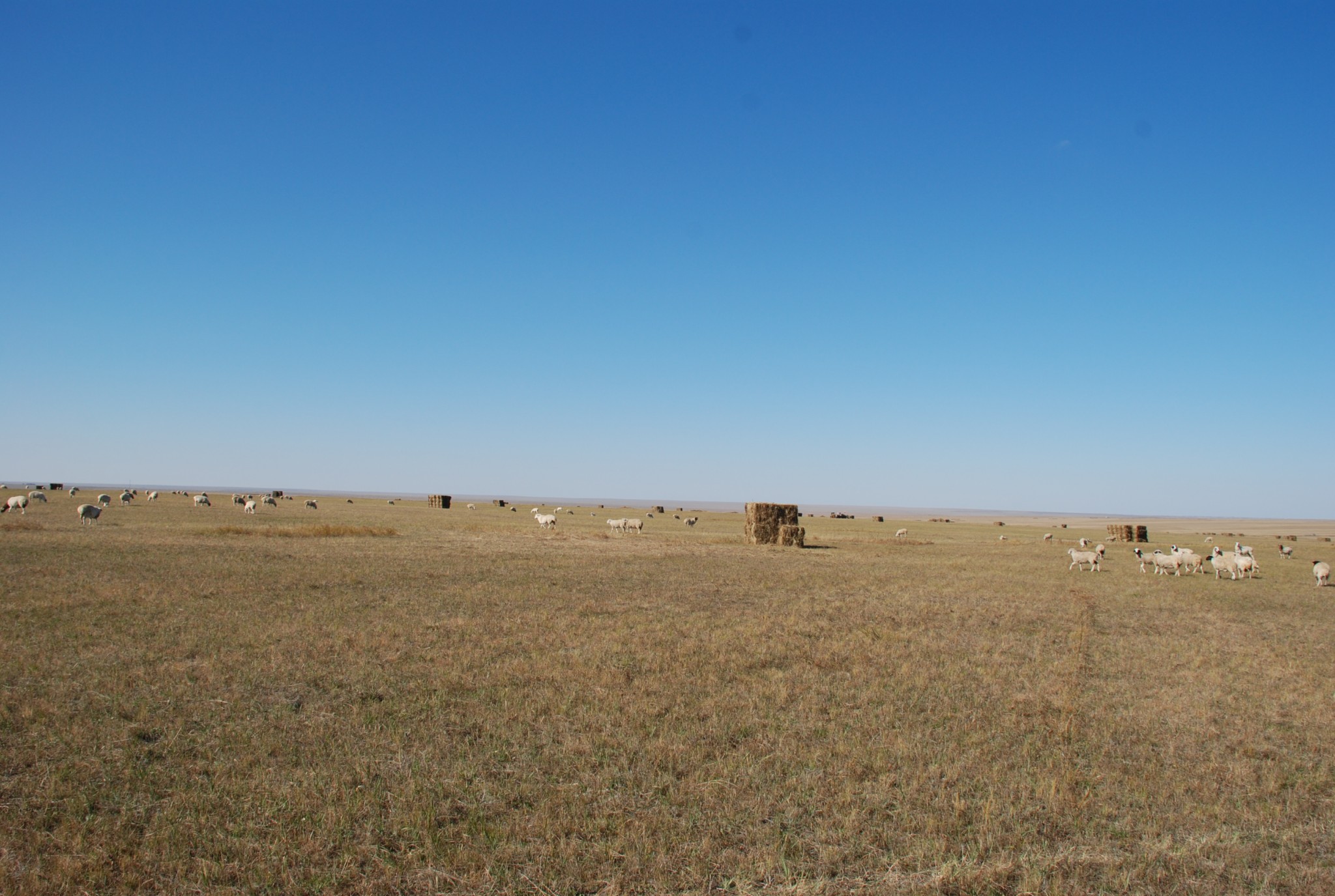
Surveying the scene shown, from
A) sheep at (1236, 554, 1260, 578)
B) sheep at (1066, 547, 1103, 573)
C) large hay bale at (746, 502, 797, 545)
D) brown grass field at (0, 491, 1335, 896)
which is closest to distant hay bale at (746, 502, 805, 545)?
large hay bale at (746, 502, 797, 545)

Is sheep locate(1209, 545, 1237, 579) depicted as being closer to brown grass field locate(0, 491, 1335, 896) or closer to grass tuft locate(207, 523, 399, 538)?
brown grass field locate(0, 491, 1335, 896)

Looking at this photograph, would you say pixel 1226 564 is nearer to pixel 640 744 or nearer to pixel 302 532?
pixel 640 744

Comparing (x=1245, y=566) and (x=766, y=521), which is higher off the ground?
(x=766, y=521)

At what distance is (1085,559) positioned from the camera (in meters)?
30.3

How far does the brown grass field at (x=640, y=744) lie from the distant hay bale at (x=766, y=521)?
21373 millimetres

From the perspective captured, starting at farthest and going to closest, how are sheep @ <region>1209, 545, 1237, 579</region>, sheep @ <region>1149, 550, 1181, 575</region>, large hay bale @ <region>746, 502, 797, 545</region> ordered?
1. large hay bale @ <region>746, 502, 797, 545</region>
2. sheep @ <region>1149, 550, 1181, 575</region>
3. sheep @ <region>1209, 545, 1237, 579</region>

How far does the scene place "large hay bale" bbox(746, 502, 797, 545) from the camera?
129 ft

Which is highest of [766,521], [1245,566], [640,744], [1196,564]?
[766,521]

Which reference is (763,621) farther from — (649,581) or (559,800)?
(559,800)

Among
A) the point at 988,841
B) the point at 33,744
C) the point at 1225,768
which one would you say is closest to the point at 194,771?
the point at 33,744

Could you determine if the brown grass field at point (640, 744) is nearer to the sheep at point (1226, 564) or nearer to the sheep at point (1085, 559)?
the sheep at point (1226, 564)

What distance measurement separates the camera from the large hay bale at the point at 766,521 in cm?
3934

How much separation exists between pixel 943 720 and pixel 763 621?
6542 millimetres

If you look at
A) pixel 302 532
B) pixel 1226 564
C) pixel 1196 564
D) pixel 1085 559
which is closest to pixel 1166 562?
pixel 1196 564
